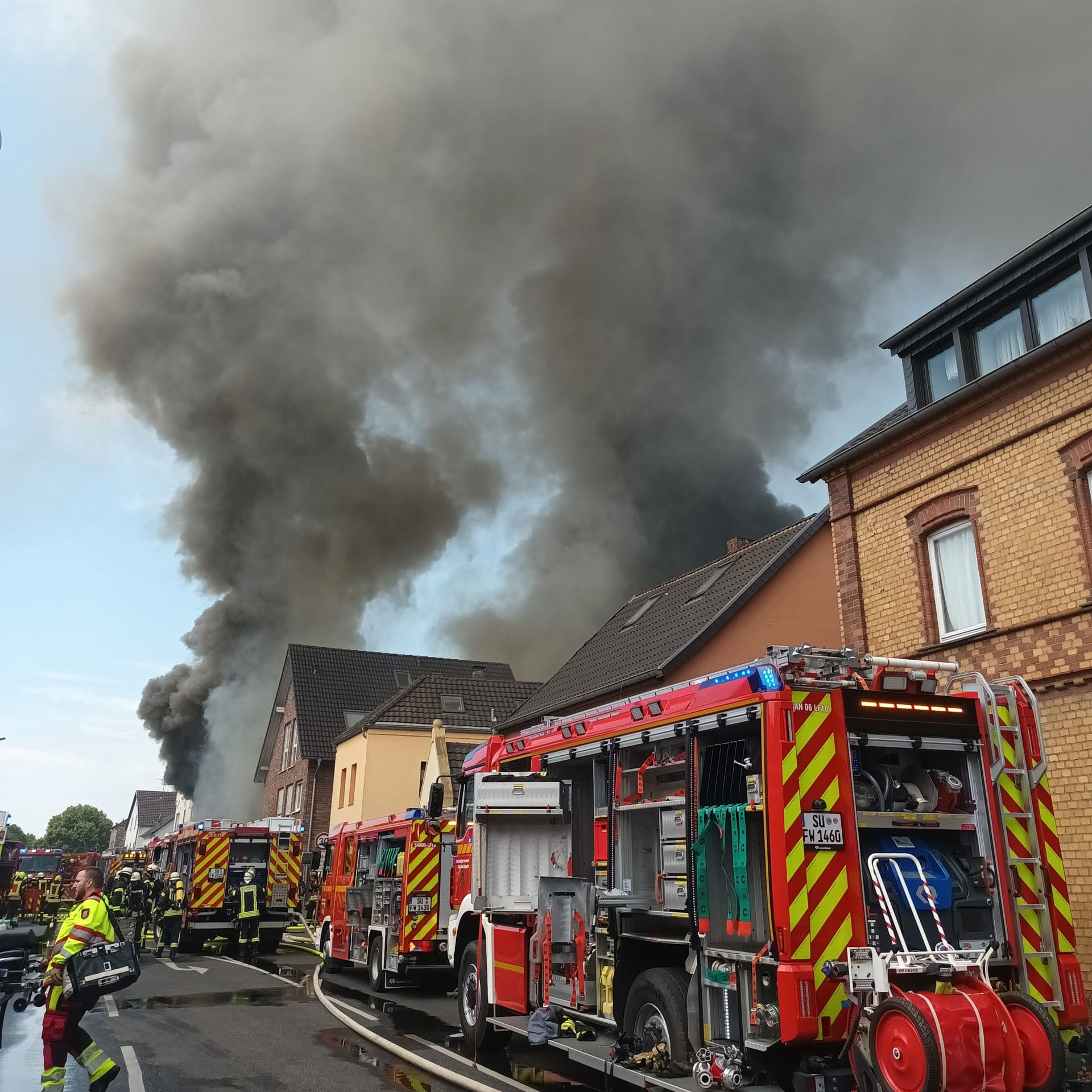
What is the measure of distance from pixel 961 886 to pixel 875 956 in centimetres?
116

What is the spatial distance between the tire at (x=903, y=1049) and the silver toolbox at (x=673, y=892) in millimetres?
1635

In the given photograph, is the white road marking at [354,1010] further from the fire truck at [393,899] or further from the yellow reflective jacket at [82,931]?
the yellow reflective jacket at [82,931]

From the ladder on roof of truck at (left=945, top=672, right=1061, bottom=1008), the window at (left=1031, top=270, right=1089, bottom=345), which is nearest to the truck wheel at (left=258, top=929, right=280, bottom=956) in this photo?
the ladder on roof of truck at (left=945, top=672, right=1061, bottom=1008)

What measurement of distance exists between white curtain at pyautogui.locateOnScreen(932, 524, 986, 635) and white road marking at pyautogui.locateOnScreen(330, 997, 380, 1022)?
302 inches

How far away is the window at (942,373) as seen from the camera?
11.4 meters

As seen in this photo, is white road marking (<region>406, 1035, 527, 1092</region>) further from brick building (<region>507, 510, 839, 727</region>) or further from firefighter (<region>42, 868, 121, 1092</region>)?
brick building (<region>507, 510, 839, 727</region>)

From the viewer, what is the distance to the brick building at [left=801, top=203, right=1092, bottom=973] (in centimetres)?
Answer: 924

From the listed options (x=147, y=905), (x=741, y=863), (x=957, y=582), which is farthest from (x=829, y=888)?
(x=147, y=905)

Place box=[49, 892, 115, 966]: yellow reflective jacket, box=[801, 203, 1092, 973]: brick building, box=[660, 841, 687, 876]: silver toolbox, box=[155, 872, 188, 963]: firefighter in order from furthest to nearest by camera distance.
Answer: box=[155, 872, 188, 963]: firefighter < box=[801, 203, 1092, 973]: brick building < box=[660, 841, 687, 876]: silver toolbox < box=[49, 892, 115, 966]: yellow reflective jacket

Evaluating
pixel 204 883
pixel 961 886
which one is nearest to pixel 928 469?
pixel 961 886

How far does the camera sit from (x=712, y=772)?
6102 millimetres

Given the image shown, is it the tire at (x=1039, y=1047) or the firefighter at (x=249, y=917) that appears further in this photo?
the firefighter at (x=249, y=917)

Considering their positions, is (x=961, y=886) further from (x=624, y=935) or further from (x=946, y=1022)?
(x=624, y=935)

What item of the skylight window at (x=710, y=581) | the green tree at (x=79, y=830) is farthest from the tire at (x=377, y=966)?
the green tree at (x=79, y=830)
